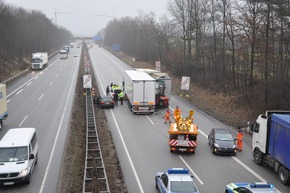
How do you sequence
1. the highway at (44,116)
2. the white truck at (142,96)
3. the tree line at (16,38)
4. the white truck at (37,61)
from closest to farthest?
the highway at (44,116) < the white truck at (142,96) < the tree line at (16,38) < the white truck at (37,61)

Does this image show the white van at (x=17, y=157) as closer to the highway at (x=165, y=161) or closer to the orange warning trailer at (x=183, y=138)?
the highway at (x=165, y=161)

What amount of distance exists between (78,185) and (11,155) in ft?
12.0

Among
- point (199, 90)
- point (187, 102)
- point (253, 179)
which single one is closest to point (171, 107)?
point (187, 102)

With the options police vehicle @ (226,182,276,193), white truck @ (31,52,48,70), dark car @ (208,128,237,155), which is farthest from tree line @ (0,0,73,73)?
police vehicle @ (226,182,276,193)

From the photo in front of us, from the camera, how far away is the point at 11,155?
18859 mm

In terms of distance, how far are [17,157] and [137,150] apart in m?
7.89

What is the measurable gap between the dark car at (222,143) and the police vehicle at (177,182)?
24.3 ft

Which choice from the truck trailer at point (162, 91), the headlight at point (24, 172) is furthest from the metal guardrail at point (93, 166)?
the truck trailer at point (162, 91)

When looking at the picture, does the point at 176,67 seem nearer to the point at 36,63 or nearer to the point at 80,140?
the point at 36,63

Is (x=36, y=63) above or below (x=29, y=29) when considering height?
below

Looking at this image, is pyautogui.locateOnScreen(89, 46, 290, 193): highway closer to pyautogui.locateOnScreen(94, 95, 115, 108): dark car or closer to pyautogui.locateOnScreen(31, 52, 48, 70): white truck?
pyautogui.locateOnScreen(94, 95, 115, 108): dark car

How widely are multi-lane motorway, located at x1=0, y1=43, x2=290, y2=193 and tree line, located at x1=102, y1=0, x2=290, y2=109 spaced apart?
6083 millimetres

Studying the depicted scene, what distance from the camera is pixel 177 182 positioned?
51.2ft

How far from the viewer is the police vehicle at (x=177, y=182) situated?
15336mm
